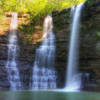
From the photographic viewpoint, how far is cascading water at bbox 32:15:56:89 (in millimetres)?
14562

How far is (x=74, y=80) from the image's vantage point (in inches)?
523

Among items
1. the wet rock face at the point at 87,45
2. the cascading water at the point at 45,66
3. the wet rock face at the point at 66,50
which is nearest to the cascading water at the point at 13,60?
the wet rock face at the point at 66,50

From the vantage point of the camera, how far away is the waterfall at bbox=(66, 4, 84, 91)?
1326 centimetres

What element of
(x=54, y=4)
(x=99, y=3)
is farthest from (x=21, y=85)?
(x=54, y=4)

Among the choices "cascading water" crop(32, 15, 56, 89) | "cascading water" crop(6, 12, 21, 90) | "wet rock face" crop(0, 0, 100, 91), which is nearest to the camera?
"wet rock face" crop(0, 0, 100, 91)

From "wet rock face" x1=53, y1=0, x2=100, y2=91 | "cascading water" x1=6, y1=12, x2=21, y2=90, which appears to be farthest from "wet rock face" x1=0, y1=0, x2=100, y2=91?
"cascading water" x1=6, y1=12, x2=21, y2=90

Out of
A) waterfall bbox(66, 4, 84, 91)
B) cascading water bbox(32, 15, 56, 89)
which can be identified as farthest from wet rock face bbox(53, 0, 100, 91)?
cascading water bbox(32, 15, 56, 89)

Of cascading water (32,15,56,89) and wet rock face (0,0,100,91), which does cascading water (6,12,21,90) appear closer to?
wet rock face (0,0,100,91)

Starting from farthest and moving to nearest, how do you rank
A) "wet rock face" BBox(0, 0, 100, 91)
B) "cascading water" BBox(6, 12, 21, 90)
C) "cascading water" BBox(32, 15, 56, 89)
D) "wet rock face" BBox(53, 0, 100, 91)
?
"cascading water" BBox(6, 12, 21, 90)
"cascading water" BBox(32, 15, 56, 89)
"wet rock face" BBox(0, 0, 100, 91)
"wet rock face" BBox(53, 0, 100, 91)

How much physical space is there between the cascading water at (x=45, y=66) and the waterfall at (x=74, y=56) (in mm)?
1283

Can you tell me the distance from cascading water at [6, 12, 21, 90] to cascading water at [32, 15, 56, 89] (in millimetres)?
1171

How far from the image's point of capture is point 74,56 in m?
13.9

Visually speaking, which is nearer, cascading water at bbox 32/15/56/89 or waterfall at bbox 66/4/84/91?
waterfall at bbox 66/4/84/91

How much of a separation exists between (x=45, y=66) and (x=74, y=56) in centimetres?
212
